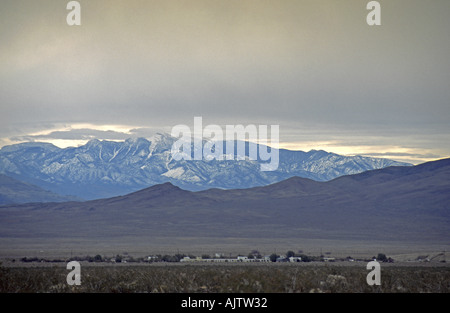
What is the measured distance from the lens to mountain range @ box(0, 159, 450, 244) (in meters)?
136

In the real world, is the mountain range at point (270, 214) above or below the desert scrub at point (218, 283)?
below

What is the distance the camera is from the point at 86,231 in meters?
140

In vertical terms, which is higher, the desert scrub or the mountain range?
the desert scrub

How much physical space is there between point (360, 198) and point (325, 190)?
16493mm

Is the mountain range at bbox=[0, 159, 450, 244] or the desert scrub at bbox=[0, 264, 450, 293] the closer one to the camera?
the desert scrub at bbox=[0, 264, 450, 293]

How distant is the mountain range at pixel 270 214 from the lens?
136 m

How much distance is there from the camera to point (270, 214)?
531ft

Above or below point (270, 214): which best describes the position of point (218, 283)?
above

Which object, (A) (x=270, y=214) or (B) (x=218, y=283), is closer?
(B) (x=218, y=283)
